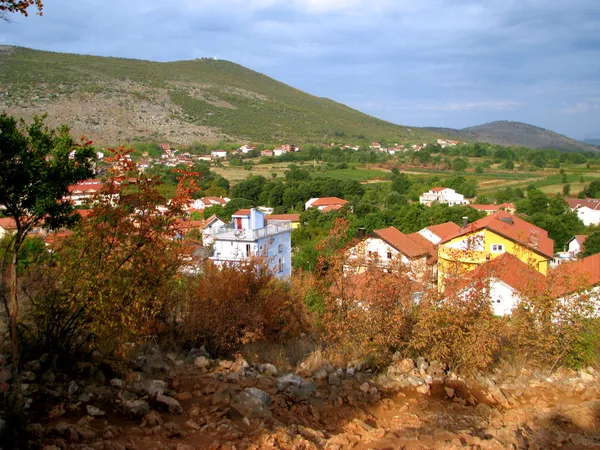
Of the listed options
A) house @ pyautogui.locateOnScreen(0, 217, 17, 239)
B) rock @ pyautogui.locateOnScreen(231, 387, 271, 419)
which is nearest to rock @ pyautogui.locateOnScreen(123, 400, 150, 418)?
rock @ pyautogui.locateOnScreen(231, 387, 271, 419)

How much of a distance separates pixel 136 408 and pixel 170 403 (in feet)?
1.35

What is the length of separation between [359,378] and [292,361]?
1452mm

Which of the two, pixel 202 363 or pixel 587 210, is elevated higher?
pixel 202 363

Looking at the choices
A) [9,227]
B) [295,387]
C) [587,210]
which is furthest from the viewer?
[587,210]

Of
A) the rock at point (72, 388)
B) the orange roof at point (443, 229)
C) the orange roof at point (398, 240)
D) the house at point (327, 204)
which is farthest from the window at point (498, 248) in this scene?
the house at point (327, 204)

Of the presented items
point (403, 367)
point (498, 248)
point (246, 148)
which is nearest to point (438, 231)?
point (498, 248)

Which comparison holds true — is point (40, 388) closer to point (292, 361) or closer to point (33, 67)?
point (292, 361)

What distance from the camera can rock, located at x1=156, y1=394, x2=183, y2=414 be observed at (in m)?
5.73

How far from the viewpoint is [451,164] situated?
109062 millimetres

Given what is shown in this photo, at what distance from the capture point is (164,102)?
10938 centimetres

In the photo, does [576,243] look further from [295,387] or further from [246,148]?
[246,148]

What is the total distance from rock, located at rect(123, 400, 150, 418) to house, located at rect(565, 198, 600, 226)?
58.6 m

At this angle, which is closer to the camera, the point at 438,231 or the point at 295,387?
the point at 295,387

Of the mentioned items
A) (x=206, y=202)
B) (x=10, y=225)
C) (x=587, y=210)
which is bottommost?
(x=587, y=210)
